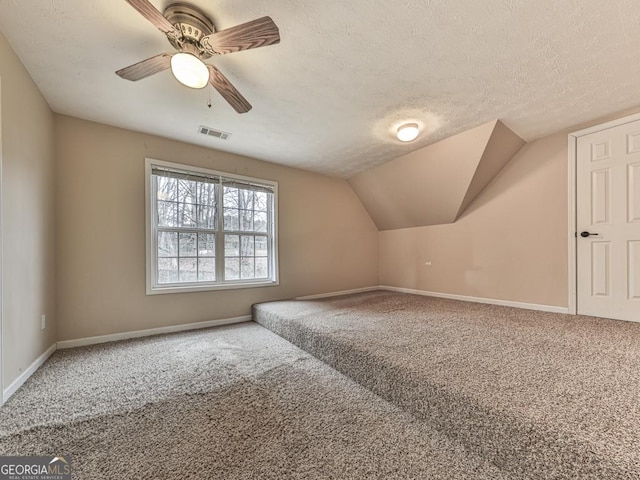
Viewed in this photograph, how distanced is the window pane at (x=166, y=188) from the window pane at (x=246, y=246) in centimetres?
98

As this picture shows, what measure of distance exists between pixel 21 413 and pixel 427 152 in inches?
169

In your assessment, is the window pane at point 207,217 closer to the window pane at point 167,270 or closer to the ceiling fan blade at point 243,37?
the window pane at point 167,270

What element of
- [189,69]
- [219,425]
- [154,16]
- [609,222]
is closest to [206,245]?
[189,69]

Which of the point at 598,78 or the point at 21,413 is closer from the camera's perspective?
the point at 21,413

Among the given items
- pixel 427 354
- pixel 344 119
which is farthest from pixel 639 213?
pixel 344 119

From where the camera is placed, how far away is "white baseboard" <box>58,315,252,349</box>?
258 centimetres

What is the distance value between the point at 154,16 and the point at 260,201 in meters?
2.53

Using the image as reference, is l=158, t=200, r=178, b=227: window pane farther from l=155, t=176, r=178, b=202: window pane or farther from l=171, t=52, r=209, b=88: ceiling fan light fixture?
l=171, t=52, r=209, b=88: ceiling fan light fixture

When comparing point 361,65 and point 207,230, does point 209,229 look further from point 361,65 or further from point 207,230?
point 361,65

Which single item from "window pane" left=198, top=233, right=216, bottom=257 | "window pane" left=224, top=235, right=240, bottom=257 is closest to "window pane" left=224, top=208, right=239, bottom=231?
"window pane" left=224, top=235, right=240, bottom=257

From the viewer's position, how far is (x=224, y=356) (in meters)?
2.38

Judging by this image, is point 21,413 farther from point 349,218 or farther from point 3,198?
point 349,218

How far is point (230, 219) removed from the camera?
353 cm

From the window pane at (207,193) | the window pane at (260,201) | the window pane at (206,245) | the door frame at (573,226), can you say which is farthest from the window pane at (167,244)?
the door frame at (573,226)
